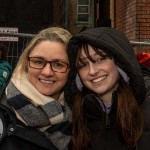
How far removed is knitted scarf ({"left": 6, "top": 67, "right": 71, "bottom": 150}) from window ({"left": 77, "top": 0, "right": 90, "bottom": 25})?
13954 mm

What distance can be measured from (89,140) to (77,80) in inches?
18.4

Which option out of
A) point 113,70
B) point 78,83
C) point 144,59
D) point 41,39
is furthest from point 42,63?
point 144,59

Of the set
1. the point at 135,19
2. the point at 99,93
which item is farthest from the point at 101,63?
the point at 135,19

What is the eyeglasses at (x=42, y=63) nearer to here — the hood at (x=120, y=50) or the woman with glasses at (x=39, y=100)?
the woman with glasses at (x=39, y=100)

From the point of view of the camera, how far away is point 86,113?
8.75ft

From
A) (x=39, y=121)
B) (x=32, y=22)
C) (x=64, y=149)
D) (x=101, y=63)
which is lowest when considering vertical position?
(x=64, y=149)

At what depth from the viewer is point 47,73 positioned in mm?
2598

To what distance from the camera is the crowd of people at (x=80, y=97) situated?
239 centimetres

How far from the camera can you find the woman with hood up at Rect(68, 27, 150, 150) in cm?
247

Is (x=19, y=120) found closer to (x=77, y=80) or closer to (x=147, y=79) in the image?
(x=77, y=80)

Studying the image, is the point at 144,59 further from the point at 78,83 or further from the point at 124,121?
the point at 124,121

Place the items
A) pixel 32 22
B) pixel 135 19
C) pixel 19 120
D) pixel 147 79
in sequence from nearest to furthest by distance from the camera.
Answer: pixel 19 120 → pixel 147 79 → pixel 135 19 → pixel 32 22

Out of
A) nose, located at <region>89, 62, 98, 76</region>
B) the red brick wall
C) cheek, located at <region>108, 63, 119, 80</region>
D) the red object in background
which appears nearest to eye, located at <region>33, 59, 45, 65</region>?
nose, located at <region>89, 62, 98, 76</region>

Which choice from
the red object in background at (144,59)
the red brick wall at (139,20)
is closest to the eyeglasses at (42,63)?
the red object in background at (144,59)
